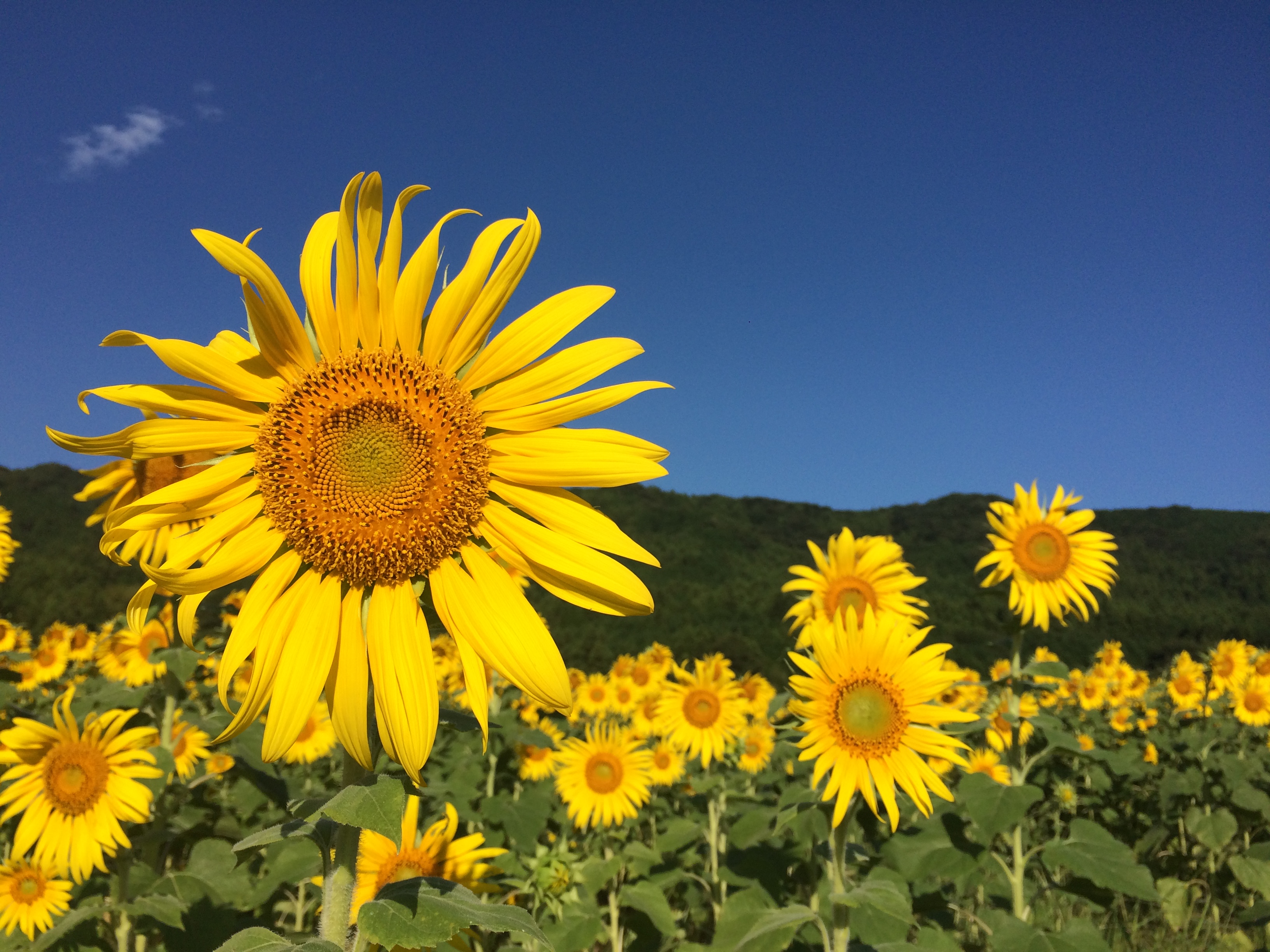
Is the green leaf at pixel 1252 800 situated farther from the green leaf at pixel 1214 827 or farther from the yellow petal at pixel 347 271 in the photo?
the yellow petal at pixel 347 271

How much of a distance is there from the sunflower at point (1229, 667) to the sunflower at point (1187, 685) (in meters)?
0.30

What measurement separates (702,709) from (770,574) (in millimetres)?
25790

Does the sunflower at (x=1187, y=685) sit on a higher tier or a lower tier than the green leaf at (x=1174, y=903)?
higher

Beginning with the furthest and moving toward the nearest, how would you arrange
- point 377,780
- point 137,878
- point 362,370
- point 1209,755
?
point 1209,755
point 137,878
point 362,370
point 377,780

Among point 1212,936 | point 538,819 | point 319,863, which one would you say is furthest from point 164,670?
point 1212,936

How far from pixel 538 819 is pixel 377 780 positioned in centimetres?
495

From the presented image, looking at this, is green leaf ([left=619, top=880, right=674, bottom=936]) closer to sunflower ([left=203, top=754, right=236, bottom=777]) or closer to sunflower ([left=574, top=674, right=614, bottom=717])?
sunflower ([left=203, top=754, right=236, bottom=777])

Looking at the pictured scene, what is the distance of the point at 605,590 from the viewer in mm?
1723

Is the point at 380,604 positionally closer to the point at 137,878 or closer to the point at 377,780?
the point at 377,780

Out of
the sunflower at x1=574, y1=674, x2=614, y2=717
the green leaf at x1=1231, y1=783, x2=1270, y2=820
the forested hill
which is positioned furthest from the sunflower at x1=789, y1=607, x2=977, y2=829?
the forested hill

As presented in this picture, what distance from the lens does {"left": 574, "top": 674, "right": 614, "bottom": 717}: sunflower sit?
1124cm

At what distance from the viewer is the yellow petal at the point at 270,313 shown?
1625mm

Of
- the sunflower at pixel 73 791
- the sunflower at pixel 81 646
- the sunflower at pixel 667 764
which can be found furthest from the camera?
the sunflower at pixel 81 646

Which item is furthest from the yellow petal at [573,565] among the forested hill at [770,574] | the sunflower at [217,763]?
the forested hill at [770,574]
